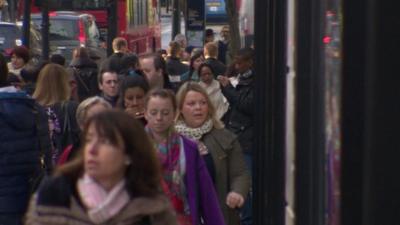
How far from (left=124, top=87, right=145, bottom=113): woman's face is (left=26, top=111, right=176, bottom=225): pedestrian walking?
11.9ft

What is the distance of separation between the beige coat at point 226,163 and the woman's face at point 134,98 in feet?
2.20

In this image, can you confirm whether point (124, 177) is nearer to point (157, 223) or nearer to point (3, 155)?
point (157, 223)

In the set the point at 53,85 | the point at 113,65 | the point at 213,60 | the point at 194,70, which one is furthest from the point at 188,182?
the point at 213,60

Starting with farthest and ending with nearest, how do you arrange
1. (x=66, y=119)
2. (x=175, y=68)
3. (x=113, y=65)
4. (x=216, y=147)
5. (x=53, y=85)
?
(x=175, y=68) → (x=113, y=65) → (x=53, y=85) → (x=66, y=119) → (x=216, y=147)

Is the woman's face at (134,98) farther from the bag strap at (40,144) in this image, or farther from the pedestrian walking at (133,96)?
the bag strap at (40,144)

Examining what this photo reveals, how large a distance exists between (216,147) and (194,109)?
0.28 meters

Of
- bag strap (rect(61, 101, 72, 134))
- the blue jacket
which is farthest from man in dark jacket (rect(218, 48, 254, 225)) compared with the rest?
the blue jacket

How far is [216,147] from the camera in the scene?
7355 millimetres

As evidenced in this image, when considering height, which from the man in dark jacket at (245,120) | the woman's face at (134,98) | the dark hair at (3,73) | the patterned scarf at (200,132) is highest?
the dark hair at (3,73)

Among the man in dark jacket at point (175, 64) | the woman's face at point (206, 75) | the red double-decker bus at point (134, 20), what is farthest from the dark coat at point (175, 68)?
the red double-decker bus at point (134, 20)

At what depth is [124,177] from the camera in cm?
420

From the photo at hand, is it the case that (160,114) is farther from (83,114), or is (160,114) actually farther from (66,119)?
(66,119)

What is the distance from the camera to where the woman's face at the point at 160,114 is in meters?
6.44

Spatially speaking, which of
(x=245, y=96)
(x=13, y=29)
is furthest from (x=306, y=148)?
(x=13, y=29)
